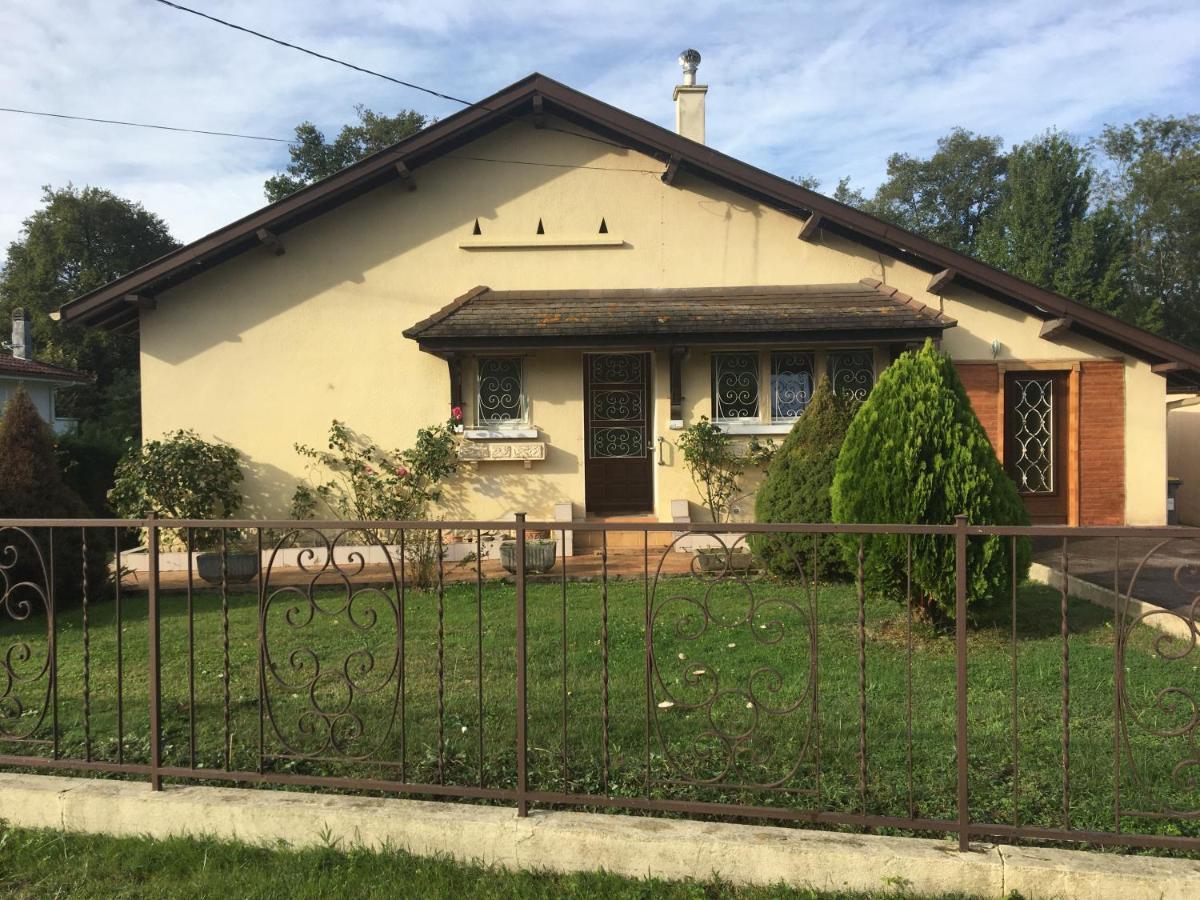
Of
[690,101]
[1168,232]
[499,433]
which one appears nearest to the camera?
[499,433]

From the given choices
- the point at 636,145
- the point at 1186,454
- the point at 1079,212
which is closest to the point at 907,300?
the point at 636,145

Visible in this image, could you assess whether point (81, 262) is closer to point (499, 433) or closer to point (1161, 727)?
point (499, 433)

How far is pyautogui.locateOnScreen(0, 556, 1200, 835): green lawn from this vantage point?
339 cm

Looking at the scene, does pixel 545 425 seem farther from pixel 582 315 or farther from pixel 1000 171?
pixel 1000 171

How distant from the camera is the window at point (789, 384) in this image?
1041 centimetres

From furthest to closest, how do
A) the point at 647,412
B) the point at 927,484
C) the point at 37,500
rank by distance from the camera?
the point at 647,412
the point at 37,500
the point at 927,484

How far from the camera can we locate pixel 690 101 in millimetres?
11836

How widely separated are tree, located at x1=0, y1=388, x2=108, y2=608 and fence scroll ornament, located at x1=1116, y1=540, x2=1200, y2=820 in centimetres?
821

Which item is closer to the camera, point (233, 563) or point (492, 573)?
point (233, 563)

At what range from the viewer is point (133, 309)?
1036 cm

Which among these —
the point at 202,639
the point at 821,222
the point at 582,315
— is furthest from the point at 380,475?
the point at 821,222

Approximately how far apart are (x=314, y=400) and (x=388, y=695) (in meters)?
6.54

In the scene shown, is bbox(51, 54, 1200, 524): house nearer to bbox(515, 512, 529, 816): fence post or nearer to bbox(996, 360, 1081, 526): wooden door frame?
bbox(996, 360, 1081, 526): wooden door frame

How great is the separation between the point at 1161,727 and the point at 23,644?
5712mm
